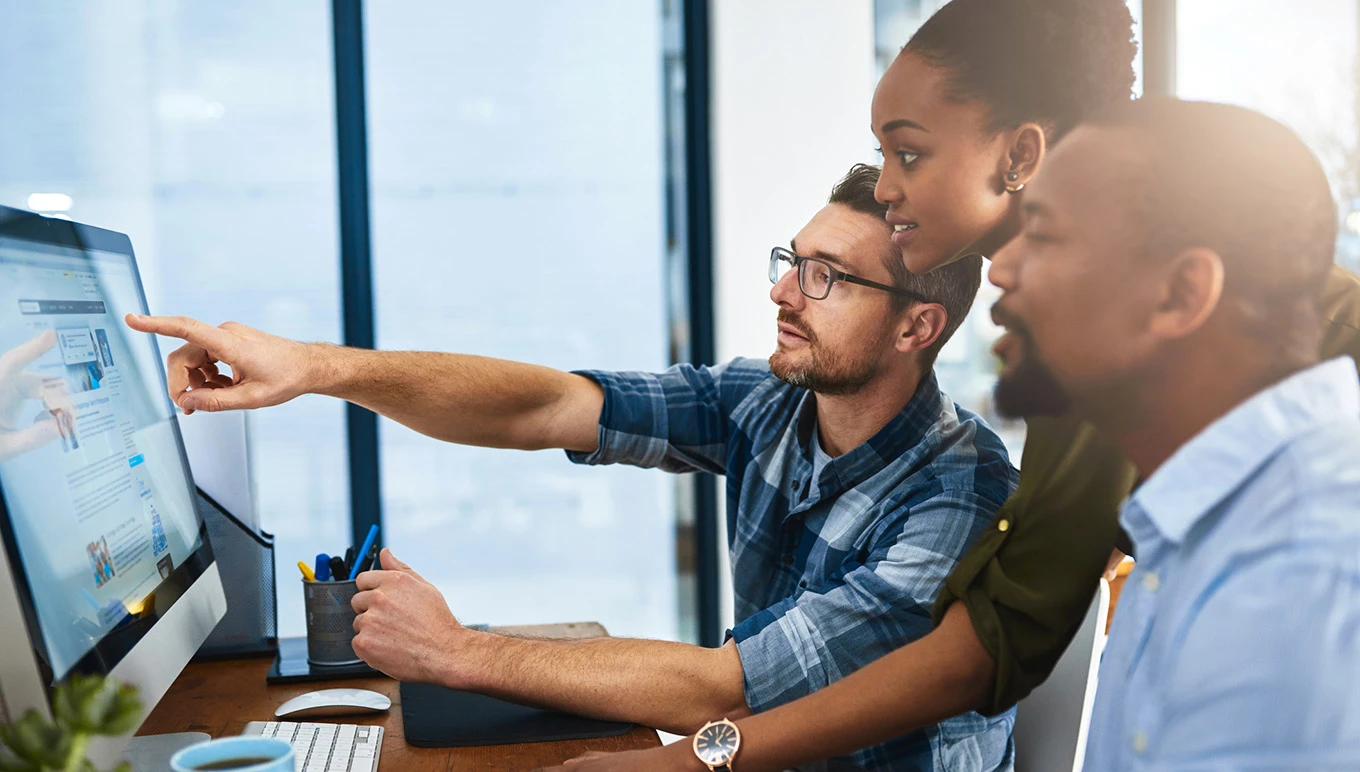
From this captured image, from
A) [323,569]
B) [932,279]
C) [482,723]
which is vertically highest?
[932,279]

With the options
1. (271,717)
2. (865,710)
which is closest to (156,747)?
(271,717)

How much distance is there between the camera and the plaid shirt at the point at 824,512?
1129 mm

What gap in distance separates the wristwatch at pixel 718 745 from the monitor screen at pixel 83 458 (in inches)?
19.8

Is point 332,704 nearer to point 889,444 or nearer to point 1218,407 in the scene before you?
point 889,444

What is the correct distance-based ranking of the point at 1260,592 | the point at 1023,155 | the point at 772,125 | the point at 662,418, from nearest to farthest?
1. the point at 1260,592
2. the point at 1023,155
3. the point at 662,418
4. the point at 772,125

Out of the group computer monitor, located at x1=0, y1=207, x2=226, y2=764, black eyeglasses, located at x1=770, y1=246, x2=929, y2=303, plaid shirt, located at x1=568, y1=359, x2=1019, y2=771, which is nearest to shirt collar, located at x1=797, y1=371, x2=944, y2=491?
plaid shirt, located at x1=568, y1=359, x2=1019, y2=771

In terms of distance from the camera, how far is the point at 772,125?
2.67 m

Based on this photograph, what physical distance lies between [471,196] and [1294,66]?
2.03m

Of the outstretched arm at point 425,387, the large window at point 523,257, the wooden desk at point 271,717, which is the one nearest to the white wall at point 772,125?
the large window at point 523,257

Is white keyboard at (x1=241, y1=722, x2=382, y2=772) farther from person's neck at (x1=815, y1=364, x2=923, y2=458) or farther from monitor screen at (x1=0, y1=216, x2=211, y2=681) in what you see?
person's neck at (x1=815, y1=364, x2=923, y2=458)

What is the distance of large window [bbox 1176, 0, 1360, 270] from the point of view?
883 millimetres

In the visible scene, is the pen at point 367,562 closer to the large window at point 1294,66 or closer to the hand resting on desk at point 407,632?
the hand resting on desk at point 407,632

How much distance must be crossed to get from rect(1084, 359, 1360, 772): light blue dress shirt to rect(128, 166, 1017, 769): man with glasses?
46 centimetres

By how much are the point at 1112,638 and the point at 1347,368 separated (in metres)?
0.25
